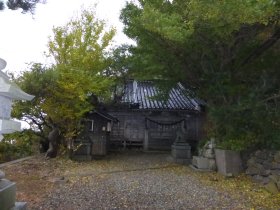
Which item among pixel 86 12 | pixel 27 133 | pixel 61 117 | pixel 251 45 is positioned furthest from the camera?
pixel 86 12

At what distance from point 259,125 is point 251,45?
3765 mm

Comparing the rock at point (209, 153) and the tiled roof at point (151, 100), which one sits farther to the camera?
the tiled roof at point (151, 100)

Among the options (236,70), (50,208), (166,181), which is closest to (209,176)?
(166,181)

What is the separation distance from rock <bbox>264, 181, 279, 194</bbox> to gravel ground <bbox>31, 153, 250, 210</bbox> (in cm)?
97

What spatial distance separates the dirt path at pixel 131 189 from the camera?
765 centimetres

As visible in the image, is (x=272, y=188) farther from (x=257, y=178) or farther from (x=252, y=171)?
(x=252, y=171)

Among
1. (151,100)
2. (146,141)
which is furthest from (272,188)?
(146,141)

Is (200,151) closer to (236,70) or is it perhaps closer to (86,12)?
(236,70)

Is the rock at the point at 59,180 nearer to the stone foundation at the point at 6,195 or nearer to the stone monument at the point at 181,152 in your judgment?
the stone foundation at the point at 6,195

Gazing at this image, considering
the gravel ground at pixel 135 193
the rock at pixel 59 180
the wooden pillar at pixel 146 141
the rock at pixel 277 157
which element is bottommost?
the gravel ground at pixel 135 193

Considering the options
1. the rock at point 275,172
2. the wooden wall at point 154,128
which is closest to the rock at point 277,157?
the rock at point 275,172

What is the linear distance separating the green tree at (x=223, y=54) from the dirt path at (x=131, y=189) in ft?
6.29

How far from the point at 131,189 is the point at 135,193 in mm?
475

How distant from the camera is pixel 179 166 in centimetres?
1424
